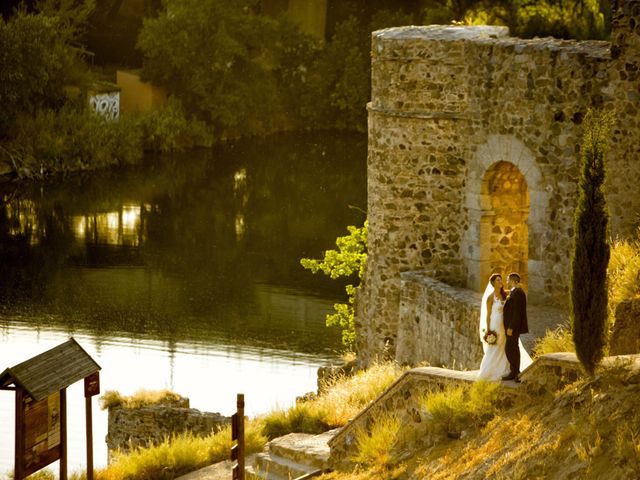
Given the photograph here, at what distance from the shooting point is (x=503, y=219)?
21078mm

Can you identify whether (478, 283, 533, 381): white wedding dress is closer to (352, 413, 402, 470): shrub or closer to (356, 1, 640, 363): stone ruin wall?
(352, 413, 402, 470): shrub

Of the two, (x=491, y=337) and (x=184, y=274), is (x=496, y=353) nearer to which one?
(x=491, y=337)

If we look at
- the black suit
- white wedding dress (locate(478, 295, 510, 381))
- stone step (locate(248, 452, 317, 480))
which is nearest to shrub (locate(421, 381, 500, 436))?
white wedding dress (locate(478, 295, 510, 381))

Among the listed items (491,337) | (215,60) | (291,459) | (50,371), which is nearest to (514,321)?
(491,337)

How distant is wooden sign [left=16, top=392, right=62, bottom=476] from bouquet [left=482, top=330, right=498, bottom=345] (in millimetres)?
4515

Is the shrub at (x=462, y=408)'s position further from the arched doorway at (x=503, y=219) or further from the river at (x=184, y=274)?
the river at (x=184, y=274)

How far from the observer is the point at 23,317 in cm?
3241

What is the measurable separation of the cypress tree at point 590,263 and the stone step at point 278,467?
A: 419 centimetres

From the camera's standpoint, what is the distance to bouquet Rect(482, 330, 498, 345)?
50.8 feet

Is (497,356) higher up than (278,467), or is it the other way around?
(497,356)

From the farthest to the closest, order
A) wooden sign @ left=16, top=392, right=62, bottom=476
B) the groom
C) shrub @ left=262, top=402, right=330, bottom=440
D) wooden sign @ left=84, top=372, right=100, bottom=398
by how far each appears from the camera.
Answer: shrub @ left=262, top=402, right=330, bottom=440
wooden sign @ left=84, top=372, right=100, bottom=398
wooden sign @ left=16, top=392, right=62, bottom=476
the groom

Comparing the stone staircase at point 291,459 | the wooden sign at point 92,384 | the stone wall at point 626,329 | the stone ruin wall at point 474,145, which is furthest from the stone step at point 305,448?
the stone wall at point 626,329

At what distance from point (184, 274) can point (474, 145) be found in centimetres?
1743

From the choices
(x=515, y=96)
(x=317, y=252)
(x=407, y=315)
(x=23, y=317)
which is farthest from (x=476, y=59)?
(x=317, y=252)
